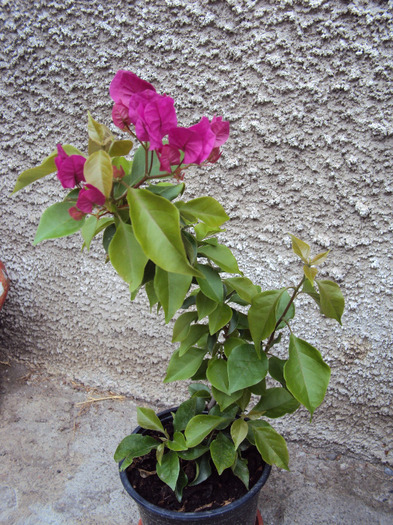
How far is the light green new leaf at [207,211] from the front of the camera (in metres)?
0.56

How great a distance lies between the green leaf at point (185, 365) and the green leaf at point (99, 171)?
0.38m

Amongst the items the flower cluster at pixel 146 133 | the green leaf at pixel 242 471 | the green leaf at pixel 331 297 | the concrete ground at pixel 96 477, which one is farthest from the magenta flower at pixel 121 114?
the concrete ground at pixel 96 477

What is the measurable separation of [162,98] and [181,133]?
42 millimetres

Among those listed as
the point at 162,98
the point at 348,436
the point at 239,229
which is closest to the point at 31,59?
the point at 239,229

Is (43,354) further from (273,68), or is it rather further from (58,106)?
(273,68)

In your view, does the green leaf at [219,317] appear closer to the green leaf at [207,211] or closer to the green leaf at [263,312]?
the green leaf at [263,312]

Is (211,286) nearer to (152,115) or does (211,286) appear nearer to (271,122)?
(152,115)

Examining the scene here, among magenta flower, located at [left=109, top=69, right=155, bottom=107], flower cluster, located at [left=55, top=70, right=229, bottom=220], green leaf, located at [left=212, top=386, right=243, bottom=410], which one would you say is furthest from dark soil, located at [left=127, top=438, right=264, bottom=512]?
magenta flower, located at [left=109, top=69, right=155, bottom=107]

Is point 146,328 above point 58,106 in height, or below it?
below

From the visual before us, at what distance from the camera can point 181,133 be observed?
468 millimetres

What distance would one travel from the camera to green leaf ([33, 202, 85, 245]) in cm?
51

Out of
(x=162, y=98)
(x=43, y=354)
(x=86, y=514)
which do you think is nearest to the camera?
(x=162, y=98)

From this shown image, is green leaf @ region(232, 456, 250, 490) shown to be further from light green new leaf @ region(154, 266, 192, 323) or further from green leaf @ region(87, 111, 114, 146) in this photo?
green leaf @ region(87, 111, 114, 146)

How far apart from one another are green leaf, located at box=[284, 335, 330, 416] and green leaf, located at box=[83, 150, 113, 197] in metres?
0.36
